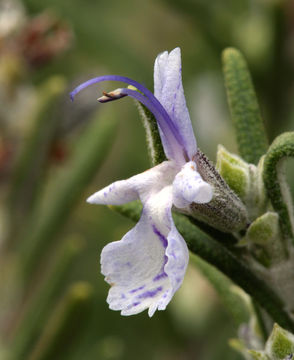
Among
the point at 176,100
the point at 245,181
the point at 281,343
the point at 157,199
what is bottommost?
the point at 281,343

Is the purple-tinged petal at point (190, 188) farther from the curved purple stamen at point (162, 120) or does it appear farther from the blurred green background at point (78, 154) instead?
the blurred green background at point (78, 154)

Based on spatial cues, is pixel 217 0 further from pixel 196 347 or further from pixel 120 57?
pixel 196 347

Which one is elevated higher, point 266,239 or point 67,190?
point 266,239

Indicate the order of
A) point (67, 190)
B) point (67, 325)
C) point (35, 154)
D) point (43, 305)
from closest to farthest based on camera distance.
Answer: point (67, 325), point (43, 305), point (35, 154), point (67, 190)

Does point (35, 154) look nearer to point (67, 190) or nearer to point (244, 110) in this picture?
point (67, 190)

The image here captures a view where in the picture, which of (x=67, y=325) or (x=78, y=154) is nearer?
(x=67, y=325)

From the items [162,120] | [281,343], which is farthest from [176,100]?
[281,343]

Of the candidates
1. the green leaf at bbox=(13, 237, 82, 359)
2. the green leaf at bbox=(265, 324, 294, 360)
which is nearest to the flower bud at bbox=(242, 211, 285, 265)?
the green leaf at bbox=(265, 324, 294, 360)
